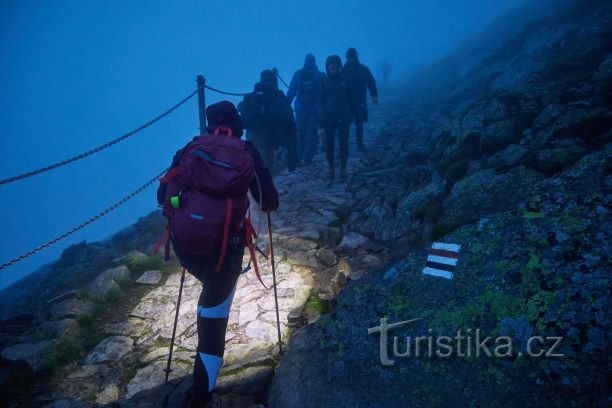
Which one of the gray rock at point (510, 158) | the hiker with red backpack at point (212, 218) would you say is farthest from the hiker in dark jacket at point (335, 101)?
the hiker with red backpack at point (212, 218)

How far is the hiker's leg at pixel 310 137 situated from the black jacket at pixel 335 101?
1.77 m

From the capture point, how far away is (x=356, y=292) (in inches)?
120

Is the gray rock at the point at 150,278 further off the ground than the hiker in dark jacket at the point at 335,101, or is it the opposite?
the hiker in dark jacket at the point at 335,101

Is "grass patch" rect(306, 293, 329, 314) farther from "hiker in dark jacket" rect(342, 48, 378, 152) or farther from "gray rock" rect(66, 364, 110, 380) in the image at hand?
"hiker in dark jacket" rect(342, 48, 378, 152)

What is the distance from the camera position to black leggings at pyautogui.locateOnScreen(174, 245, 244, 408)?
2.50m

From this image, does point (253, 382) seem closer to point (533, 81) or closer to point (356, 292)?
point (356, 292)

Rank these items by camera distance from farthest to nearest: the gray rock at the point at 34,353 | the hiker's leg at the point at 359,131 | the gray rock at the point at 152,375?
1. the hiker's leg at the point at 359,131
2. the gray rock at the point at 34,353
3. the gray rock at the point at 152,375

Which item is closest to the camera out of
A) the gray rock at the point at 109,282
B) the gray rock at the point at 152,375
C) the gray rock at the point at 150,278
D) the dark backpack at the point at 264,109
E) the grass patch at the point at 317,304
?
the gray rock at the point at 152,375

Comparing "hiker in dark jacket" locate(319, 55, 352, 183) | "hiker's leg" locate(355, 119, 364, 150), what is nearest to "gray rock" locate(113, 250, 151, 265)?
"hiker in dark jacket" locate(319, 55, 352, 183)

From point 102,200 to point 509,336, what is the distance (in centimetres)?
22341

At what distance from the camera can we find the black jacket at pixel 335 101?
8227mm

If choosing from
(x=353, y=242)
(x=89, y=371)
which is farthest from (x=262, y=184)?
(x=353, y=242)

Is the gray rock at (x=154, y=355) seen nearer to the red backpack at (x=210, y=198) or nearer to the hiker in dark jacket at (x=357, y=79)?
the red backpack at (x=210, y=198)

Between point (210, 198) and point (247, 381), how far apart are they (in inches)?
69.0
